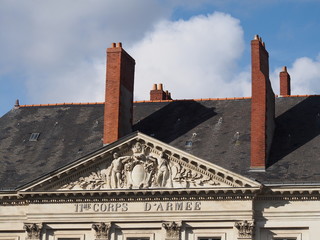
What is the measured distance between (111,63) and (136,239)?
8463 millimetres

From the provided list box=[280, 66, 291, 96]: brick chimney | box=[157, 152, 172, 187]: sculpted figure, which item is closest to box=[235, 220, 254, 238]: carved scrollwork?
box=[157, 152, 172, 187]: sculpted figure

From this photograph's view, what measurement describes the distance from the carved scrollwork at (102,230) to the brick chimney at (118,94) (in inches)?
174

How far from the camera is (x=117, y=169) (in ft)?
135

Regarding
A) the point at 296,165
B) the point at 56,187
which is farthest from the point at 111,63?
the point at 296,165

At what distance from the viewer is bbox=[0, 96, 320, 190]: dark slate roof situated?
1649 inches

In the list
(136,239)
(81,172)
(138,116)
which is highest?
(138,116)

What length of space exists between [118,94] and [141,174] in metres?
4.86

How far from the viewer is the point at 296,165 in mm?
41094

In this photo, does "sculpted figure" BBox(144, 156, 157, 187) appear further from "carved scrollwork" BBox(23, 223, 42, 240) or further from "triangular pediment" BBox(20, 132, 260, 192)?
"carved scrollwork" BBox(23, 223, 42, 240)

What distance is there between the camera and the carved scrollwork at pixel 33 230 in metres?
41.5

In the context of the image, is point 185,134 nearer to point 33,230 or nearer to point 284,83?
point 284,83

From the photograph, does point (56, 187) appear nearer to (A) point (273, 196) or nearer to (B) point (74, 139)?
(B) point (74, 139)

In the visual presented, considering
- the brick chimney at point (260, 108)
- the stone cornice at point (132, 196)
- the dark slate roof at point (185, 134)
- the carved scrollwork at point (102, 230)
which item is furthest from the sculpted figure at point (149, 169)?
the brick chimney at point (260, 108)

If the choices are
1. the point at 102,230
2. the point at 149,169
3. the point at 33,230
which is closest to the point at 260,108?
the point at 149,169
